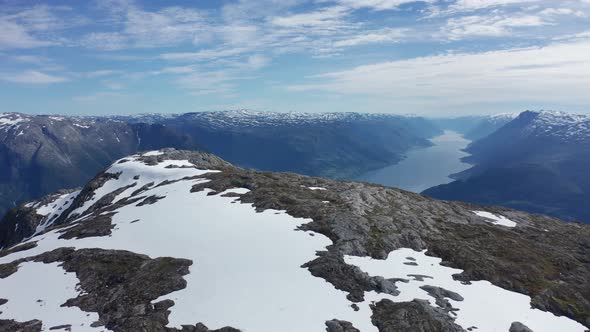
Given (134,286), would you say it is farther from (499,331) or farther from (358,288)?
(499,331)

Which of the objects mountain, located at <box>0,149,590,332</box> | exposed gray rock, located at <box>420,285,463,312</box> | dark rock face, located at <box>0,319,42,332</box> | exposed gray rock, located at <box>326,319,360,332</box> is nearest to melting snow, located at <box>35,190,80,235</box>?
mountain, located at <box>0,149,590,332</box>

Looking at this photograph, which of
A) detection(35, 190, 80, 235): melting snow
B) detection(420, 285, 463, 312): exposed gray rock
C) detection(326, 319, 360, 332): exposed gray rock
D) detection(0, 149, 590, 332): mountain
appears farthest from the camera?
detection(35, 190, 80, 235): melting snow

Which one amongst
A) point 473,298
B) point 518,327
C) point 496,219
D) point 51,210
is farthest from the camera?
point 51,210

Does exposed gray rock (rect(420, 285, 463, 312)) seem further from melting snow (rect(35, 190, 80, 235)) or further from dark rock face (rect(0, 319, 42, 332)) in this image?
melting snow (rect(35, 190, 80, 235))

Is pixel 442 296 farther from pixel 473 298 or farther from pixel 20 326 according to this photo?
pixel 20 326

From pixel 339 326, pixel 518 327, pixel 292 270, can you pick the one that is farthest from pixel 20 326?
pixel 518 327

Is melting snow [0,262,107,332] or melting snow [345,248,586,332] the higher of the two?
melting snow [0,262,107,332]

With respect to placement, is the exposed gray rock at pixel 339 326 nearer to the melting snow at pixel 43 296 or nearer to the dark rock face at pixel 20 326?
the melting snow at pixel 43 296

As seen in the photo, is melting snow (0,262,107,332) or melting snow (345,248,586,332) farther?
melting snow (345,248,586,332)
